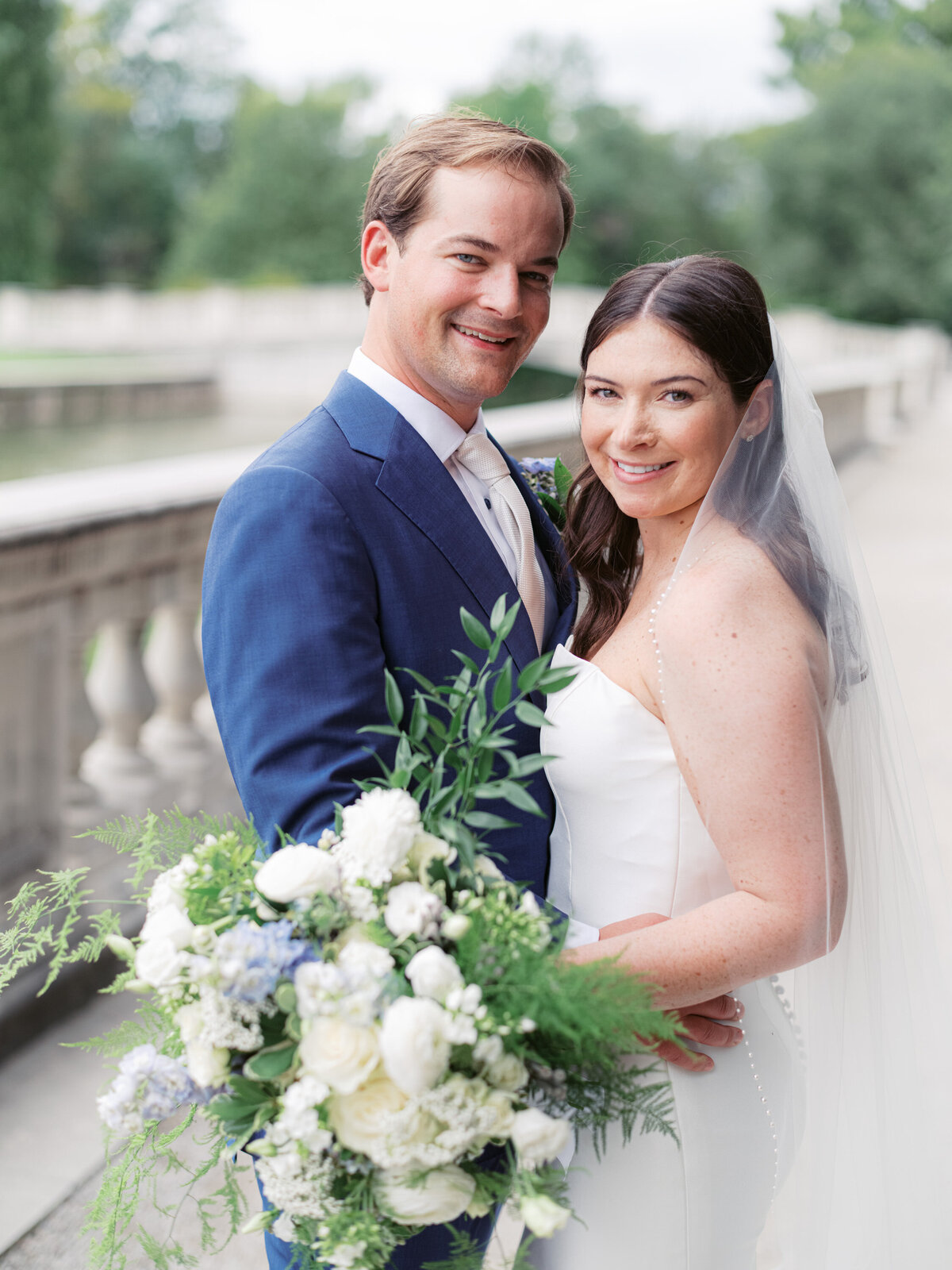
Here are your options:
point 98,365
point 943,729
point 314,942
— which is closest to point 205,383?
point 98,365

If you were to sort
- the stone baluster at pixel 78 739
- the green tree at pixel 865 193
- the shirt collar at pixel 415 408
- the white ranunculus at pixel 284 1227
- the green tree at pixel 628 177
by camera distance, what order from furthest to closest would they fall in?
the green tree at pixel 628 177 < the green tree at pixel 865 193 < the stone baluster at pixel 78 739 < the shirt collar at pixel 415 408 < the white ranunculus at pixel 284 1227

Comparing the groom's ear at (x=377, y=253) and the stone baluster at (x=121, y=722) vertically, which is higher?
the groom's ear at (x=377, y=253)

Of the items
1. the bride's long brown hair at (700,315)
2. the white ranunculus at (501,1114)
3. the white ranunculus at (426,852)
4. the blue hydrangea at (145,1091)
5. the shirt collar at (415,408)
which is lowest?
the blue hydrangea at (145,1091)

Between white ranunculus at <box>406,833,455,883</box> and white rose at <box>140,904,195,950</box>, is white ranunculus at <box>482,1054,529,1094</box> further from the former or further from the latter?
white rose at <box>140,904,195,950</box>

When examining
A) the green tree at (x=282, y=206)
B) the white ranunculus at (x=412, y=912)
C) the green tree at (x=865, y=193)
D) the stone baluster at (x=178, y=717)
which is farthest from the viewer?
the green tree at (x=282, y=206)

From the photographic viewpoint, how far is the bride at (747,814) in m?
1.95

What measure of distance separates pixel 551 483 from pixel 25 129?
144ft

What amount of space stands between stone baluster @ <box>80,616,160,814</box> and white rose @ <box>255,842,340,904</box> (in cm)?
282

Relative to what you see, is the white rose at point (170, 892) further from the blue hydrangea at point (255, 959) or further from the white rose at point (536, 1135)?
the white rose at point (536, 1135)

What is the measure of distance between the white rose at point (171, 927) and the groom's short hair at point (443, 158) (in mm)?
1406

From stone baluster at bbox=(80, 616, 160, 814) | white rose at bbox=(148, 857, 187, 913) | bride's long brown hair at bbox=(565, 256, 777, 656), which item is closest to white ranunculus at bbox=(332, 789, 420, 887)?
white rose at bbox=(148, 857, 187, 913)

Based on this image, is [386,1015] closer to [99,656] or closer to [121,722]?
[121,722]

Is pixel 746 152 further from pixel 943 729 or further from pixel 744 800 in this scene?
pixel 744 800

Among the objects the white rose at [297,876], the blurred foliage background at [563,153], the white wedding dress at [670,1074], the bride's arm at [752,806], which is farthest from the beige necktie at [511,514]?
the blurred foliage background at [563,153]
